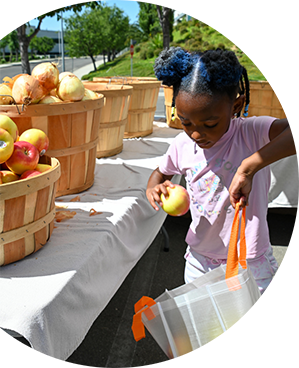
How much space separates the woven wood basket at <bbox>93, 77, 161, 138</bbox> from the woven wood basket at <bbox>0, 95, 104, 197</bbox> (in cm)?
165

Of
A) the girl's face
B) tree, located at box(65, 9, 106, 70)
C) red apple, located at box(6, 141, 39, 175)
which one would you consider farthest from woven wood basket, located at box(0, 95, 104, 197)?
tree, located at box(65, 9, 106, 70)

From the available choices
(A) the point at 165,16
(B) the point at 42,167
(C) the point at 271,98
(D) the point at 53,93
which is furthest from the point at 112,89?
(A) the point at 165,16

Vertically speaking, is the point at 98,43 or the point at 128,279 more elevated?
the point at 98,43

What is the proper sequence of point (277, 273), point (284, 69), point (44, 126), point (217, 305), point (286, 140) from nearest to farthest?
1. point (217, 305)
2. point (286, 140)
3. point (277, 273)
4. point (44, 126)
5. point (284, 69)

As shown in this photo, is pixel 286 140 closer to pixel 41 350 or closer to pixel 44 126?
pixel 41 350

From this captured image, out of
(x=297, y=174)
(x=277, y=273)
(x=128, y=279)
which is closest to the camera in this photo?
(x=277, y=273)

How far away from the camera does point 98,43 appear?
44.1m

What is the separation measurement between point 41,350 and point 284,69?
2.15 metres

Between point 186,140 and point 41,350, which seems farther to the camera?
point 186,140

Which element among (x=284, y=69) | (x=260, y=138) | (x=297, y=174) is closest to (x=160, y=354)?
(x=260, y=138)

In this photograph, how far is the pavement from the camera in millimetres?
2324

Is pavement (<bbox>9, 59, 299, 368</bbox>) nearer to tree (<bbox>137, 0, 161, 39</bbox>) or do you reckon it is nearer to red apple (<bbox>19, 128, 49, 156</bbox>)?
red apple (<bbox>19, 128, 49, 156</bbox>)

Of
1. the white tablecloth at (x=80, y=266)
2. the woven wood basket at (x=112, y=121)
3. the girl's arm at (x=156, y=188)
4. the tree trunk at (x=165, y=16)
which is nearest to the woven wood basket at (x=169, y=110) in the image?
the woven wood basket at (x=112, y=121)

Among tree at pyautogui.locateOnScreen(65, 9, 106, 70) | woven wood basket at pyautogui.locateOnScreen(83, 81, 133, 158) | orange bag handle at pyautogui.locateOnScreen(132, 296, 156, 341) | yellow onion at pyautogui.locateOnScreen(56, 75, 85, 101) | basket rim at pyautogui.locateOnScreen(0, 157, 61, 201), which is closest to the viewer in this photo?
orange bag handle at pyautogui.locateOnScreen(132, 296, 156, 341)
